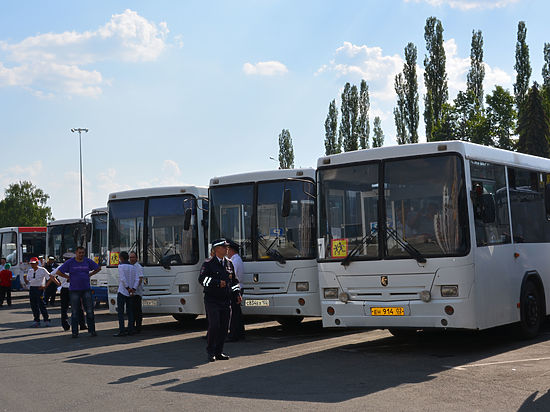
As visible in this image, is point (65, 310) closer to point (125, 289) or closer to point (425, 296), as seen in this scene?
point (125, 289)

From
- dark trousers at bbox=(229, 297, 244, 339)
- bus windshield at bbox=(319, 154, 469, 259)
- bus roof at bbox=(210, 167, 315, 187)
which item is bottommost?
dark trousers at bbox=(229, 297, 244, 339)

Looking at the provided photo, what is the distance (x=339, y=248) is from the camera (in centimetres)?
1204

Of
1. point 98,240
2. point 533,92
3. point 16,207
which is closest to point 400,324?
point 98,240

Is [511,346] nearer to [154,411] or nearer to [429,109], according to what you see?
[154,411]

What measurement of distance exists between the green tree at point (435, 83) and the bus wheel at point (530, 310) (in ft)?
153

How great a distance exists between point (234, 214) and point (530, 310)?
624cm

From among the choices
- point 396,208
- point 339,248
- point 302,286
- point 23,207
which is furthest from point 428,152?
point 23,207

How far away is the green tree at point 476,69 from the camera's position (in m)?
62.9

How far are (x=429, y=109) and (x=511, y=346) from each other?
4916 cm

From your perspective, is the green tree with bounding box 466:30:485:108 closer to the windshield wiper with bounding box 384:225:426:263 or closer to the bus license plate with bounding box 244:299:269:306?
the bus license plate with bounding box 244:299:269:306

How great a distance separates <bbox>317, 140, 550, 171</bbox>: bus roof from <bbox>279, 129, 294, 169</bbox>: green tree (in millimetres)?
71937

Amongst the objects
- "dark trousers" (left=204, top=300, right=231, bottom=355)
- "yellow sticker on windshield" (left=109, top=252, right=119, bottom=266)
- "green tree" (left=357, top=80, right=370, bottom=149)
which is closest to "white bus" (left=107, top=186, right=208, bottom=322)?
"yellow sticker on windshield" (left=109, top=252, right=119, bottom=266)

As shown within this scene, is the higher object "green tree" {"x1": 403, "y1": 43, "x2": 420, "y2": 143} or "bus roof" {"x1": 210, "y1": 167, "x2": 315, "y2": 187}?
"green tree" {"x1": 403, "y1": 43, "x2": 420, "y2": 143}

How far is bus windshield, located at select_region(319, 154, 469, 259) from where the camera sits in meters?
11.1
